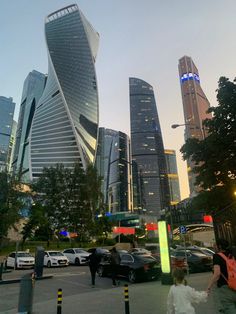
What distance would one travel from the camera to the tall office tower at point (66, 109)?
157625 millimetres

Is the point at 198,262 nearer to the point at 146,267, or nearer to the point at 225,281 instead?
the point at 146,267

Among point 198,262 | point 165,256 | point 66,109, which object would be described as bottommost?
point 198,262

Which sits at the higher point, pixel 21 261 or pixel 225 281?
pixel 21 261

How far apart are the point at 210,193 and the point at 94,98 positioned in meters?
156

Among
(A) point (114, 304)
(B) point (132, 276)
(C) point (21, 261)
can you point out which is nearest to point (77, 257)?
(C) point (21, 261)

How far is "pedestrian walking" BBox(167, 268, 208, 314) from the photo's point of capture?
18.0 ft

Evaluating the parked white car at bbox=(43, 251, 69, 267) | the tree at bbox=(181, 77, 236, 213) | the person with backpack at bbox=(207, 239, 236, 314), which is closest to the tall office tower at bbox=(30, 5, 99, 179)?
the parked white car at bbox=(43, 251, 69, 267)

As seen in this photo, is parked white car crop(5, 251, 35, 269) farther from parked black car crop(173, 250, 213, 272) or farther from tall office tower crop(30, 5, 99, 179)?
tall office tower crop(30, 5, 99, 179)

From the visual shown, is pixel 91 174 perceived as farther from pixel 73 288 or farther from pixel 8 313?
pixel 8 313

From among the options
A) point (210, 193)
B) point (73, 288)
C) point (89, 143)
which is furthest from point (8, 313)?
point (89, 143)

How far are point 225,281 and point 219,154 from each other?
14.8 metres

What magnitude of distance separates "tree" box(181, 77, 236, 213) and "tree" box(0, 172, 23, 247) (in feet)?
55.9

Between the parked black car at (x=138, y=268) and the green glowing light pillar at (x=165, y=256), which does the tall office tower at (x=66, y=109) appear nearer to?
the parked black car at (x=138, y=268)

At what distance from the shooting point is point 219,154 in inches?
777
